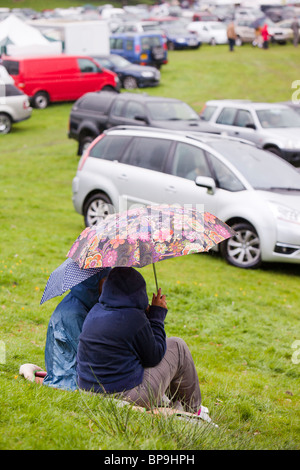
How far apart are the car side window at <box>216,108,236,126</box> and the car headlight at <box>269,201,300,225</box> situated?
28.5ft

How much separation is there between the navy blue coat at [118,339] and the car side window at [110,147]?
7250mm

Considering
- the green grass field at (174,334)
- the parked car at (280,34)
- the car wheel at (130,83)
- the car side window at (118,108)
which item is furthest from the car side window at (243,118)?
the parked car at (280,34)

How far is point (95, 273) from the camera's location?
4.63 meters

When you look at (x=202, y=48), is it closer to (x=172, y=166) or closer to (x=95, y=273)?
(x=172, y=166)

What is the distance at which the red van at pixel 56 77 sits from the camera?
1026 inches

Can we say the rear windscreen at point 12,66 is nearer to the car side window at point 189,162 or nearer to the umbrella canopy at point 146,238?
the car side window at point 189,162

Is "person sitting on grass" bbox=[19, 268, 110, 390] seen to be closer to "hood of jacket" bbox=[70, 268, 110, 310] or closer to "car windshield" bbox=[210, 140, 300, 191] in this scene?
"hood of jacket" bbox=[70, 268, 110, 310]

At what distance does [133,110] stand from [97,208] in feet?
20.5

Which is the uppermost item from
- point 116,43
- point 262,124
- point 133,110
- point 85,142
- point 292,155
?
point 116,43

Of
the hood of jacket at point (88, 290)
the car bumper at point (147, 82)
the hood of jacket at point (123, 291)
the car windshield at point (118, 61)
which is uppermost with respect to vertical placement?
the hood of jacket at point (123, 291)

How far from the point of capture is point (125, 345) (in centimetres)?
415

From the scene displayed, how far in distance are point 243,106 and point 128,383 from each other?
571 inches

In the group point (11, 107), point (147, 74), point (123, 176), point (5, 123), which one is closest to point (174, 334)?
point (123, 176)

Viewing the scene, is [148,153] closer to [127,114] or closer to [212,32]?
[127,114]
